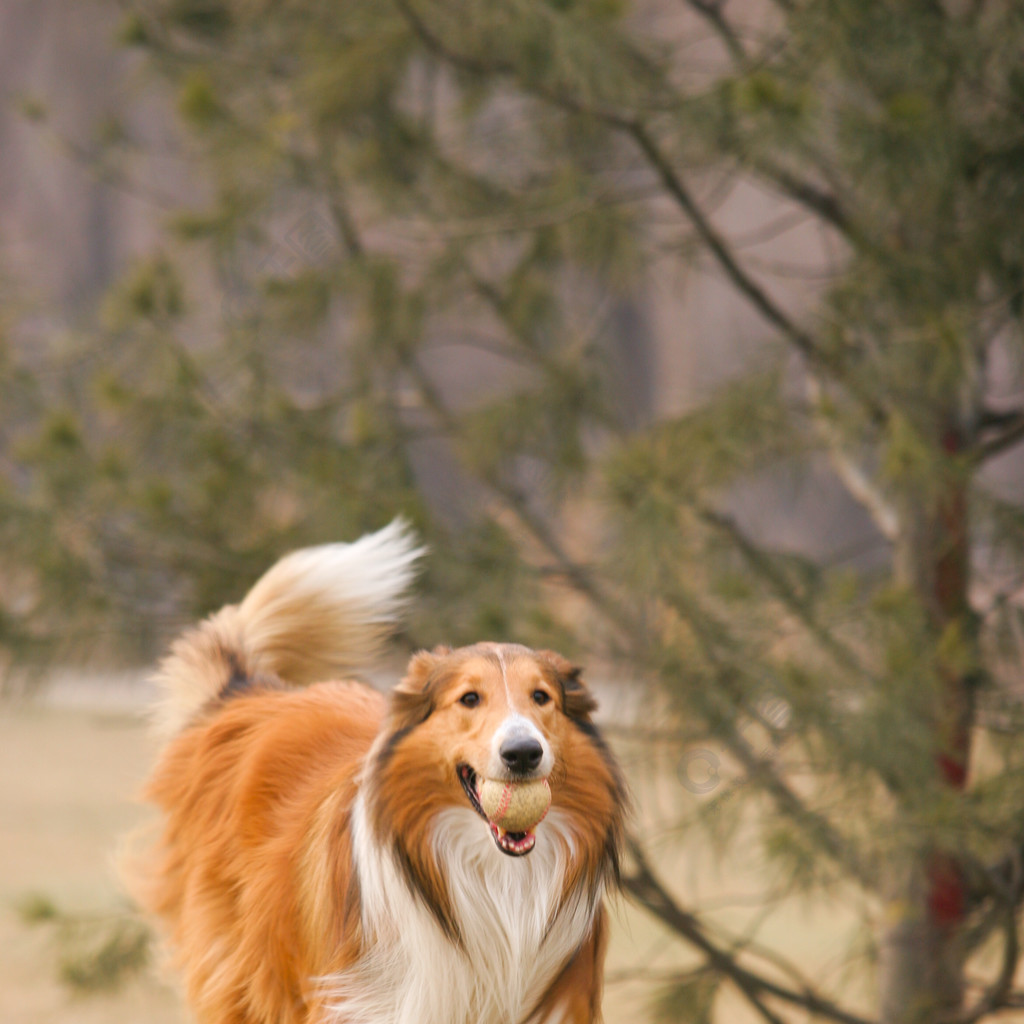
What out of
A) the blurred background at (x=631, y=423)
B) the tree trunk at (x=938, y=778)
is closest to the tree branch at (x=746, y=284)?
the blurred background at (x=631, y=423)

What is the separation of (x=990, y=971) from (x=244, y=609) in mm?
2130

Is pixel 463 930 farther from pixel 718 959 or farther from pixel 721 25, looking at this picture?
pixel 721 25

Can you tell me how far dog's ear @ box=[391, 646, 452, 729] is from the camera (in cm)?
166

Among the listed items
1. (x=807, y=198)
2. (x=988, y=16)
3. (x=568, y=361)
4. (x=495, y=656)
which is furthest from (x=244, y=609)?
(x=988, y=16)

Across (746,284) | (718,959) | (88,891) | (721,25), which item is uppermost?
(721,25)

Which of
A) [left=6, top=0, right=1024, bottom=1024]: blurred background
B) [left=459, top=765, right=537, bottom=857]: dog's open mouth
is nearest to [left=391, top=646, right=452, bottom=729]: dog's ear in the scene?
[left=459, top=765, right=537, bottom=857]: dog's open mouth

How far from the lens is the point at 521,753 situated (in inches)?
58.1

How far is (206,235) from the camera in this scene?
3.70 meters

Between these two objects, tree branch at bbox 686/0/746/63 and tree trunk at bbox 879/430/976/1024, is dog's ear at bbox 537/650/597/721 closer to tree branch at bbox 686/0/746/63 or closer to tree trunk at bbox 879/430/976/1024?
tree trunk at bbox 879/430/976/1024

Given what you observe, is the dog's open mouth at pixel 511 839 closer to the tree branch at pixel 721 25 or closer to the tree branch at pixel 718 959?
the tree branch at pixel 718 959

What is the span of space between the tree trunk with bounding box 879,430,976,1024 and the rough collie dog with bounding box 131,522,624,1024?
1.46 meters

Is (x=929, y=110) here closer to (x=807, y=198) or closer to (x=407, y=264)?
(x=807, y=198)

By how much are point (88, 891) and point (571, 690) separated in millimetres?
4815

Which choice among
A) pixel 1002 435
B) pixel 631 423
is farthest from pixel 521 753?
pixel 631 423
